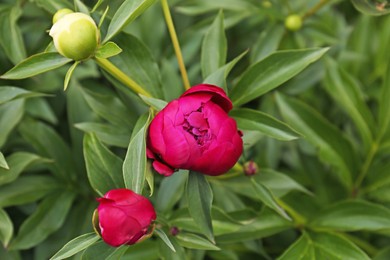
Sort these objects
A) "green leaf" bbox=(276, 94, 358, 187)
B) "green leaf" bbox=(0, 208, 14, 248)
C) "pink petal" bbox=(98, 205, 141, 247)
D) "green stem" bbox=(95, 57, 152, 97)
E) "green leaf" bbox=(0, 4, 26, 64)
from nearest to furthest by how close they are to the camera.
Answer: "pink petal" bbox=(98, 205, 141, 247), "green stem" bbox=(95, 57, 152, 97), "green leaf" bbox=(0, 208, 14, 248), "green leaf" bbox=(0, 4, 26, 64), "green leaf" bbox=(276, 94, 358, 187)

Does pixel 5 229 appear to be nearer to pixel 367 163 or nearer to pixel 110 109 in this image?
pixel 110 109

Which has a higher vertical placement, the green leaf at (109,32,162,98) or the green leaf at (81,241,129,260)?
the green leaf at (109,32,162,98)

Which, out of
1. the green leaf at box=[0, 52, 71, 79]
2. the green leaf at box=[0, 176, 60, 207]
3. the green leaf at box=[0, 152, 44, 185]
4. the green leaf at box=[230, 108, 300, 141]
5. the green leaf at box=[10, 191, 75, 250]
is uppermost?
the green leaf at box=[0, 52, 71, 79]

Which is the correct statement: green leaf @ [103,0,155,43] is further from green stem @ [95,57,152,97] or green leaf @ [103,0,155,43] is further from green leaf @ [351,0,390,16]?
green leaf @ [351,0,390,16]

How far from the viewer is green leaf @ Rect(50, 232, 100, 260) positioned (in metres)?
0.74

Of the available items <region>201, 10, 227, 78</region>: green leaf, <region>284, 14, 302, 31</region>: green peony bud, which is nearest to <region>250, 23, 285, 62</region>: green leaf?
<region>284, 14, 302, 31</region>: green peony bud

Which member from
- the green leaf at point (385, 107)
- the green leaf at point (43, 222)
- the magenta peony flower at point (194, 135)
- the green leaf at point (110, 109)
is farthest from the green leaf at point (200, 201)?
the green leaf at point (385, 107)

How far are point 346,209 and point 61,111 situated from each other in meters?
0.62

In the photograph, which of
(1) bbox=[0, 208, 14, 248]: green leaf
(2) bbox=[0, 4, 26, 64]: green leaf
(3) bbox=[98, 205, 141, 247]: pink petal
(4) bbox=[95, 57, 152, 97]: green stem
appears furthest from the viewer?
(2) bbox=[0, 4, 26, 64]: green leaf

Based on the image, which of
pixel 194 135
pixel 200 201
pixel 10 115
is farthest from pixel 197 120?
pixel 10 115

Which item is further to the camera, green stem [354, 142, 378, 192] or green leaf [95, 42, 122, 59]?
green stem [354, 142, 378, 192]

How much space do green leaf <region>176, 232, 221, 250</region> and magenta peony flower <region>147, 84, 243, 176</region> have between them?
0.47 ft

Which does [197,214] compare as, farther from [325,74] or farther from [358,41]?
[358,41]

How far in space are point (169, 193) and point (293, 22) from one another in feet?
1.44
